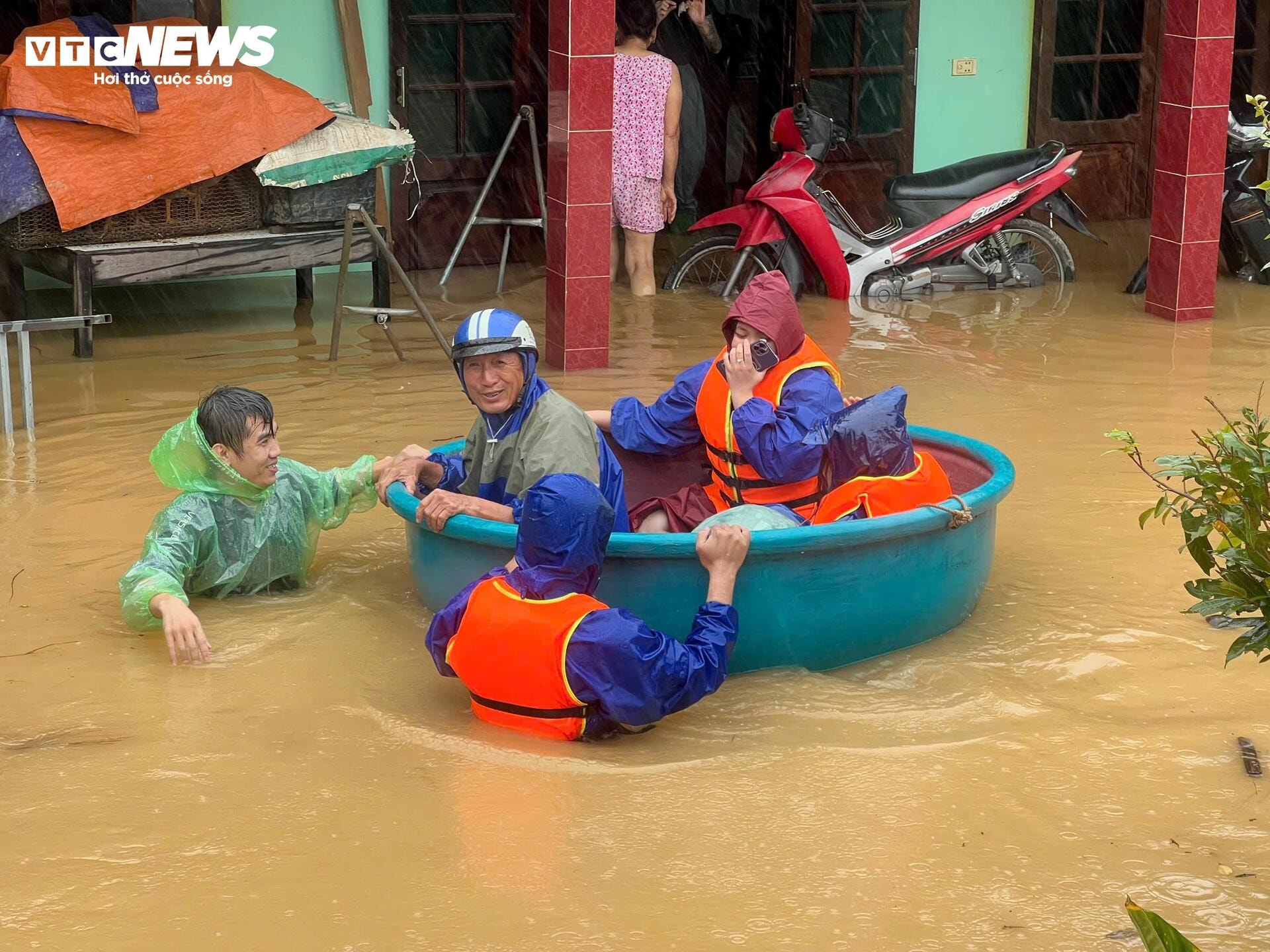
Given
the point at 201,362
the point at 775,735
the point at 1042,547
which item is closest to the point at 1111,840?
the point at 775,735

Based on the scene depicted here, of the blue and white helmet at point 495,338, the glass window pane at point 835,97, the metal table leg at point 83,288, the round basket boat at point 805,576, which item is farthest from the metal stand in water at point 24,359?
the glass window pane at point 835,97

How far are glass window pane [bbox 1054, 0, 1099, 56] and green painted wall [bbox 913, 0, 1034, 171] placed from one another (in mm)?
431

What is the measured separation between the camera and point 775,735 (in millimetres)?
4617

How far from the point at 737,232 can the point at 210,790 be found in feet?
25.5

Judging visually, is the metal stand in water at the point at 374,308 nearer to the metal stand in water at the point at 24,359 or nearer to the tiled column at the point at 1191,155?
the metal stand in water at the point at 24,359

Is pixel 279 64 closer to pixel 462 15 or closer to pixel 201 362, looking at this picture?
pixel 462 15

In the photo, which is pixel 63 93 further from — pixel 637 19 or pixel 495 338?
pixel 495 338

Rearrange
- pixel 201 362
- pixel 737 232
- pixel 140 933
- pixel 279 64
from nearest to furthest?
pixel 140 933 → pixel 201 362 → pixel 279 64 → pixel 737 232

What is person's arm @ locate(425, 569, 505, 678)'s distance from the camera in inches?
182

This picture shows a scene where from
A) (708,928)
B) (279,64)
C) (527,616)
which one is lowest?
→ (708,928)

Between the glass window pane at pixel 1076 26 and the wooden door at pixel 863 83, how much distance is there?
1.36 m

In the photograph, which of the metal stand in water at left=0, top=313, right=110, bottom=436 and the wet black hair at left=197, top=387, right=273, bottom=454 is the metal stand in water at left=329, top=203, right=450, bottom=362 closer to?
the metal stand in water at left=0, top=313, right=110, bottom=436

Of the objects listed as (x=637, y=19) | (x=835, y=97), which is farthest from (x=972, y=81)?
(x=637, y=19)

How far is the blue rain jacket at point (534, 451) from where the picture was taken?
4973mm
